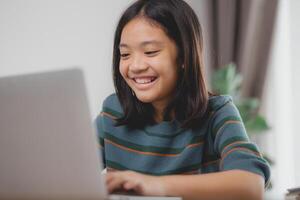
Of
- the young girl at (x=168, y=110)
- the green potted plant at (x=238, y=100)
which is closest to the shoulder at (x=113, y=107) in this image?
the young girl at (x=168, y=110)

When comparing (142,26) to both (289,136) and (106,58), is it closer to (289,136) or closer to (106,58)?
(106,58)

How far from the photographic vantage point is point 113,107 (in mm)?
1508

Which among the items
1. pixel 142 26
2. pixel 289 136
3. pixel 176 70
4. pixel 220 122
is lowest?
pixel 289 136

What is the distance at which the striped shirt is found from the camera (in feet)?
4.25

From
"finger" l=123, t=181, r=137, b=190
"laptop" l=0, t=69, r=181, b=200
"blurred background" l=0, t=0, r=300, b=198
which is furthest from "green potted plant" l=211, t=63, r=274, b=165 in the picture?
"laptop" l=0, t=69, r=181, b=200

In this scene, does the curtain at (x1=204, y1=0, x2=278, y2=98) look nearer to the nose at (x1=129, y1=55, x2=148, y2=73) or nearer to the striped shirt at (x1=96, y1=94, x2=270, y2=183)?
the striped shirt at (x1=96, y1=94, x2=270, y2=183)

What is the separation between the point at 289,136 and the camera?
330 cm

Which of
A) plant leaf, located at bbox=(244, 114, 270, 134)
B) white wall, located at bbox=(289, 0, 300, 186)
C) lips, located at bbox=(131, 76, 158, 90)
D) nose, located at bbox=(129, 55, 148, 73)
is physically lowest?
plant leaf, located at bbox=(244, 114, 270, 134)

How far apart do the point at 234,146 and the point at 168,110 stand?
0.28 metres

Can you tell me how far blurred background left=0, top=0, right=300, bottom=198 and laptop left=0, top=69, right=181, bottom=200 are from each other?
5.89 feet

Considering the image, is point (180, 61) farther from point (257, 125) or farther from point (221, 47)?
point (221, 47)

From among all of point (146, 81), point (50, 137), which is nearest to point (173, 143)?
point (146, 81)

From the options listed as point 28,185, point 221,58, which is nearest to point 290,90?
point 221,58

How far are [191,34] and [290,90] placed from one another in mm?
2102
